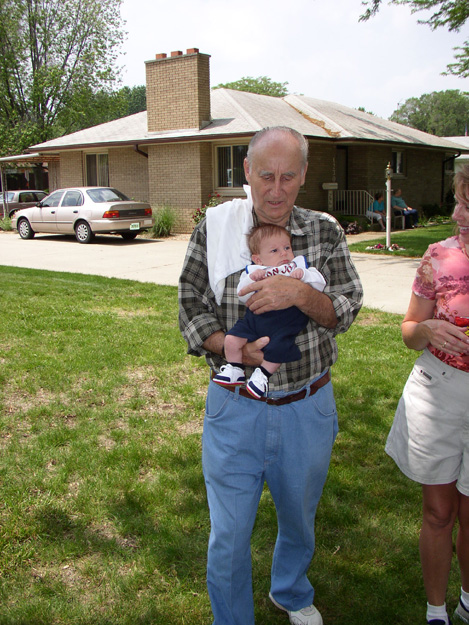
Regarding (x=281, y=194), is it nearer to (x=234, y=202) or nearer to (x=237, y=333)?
(x=234, y=202)

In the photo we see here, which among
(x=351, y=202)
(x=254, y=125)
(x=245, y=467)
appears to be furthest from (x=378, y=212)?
(x=245, y=467)

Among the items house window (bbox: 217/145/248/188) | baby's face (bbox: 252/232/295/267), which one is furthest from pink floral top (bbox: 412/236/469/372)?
house window (bbox: 217/145/248/188)

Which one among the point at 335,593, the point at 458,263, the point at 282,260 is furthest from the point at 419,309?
the point at 335,593

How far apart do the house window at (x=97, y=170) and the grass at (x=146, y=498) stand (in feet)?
62.2

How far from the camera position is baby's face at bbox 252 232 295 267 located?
91.1 inches

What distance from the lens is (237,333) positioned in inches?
90.0

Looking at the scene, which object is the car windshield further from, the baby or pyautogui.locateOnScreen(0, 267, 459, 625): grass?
the baby

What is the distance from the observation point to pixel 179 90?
21.2 metres

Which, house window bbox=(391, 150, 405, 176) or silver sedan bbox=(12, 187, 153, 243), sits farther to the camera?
house window bbox=(391, 150, 405, 176)

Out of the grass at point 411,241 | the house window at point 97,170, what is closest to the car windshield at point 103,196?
the house window at point 97,170

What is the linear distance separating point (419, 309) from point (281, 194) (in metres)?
0.80

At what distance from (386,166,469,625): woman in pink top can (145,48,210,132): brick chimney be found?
19.3 m

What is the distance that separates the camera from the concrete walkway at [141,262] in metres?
10.1

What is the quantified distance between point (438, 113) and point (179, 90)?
10899 centimetres
